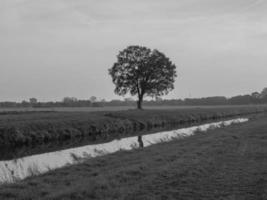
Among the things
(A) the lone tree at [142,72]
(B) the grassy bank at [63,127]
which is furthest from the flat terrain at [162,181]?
(A) the lone tree at [142,72]

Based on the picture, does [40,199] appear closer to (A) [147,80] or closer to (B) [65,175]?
(B) [65,175]

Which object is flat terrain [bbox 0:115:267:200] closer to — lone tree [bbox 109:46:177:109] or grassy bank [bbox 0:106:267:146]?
grassy bank [bbox 0:106:267:146]

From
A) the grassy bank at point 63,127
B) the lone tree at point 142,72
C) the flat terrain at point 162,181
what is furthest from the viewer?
the lone tree at point 142,72

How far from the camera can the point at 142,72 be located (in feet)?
151

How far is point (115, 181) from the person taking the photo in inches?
295

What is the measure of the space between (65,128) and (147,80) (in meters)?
24.9

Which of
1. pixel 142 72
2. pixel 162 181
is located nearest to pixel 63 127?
pixel 162 181

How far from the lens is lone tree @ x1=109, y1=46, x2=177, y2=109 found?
152ft

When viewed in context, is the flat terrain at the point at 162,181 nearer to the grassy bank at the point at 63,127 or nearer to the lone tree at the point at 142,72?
the grassy bank at the point at 63,127

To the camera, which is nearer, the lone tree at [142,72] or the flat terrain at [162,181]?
the flat terrain at [162,181]

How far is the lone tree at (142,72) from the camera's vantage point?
152ft

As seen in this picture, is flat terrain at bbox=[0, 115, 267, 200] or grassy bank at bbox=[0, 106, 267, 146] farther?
grassy bank at bbox=[0, 106, 267, 146]

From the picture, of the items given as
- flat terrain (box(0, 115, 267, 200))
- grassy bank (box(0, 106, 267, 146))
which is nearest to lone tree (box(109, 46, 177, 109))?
grassy bank (box(0, 106, 267, 146))

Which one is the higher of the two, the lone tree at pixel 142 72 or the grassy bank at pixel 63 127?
the lone tree at pixel 142 72
